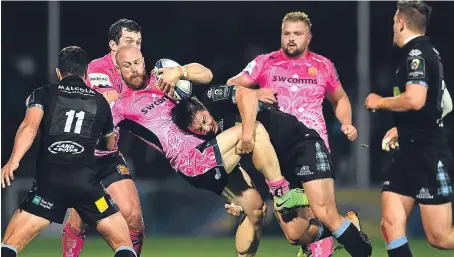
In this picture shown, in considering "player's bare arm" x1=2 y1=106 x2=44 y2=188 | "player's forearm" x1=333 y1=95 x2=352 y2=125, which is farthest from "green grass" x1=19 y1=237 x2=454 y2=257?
"player's bare arm" x1=2 y1=106 x2=44 y2=188

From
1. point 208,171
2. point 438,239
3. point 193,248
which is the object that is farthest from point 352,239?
point 193,248

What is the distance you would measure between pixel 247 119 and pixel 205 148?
0.44 meters

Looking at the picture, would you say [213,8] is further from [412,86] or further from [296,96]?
[412,86]

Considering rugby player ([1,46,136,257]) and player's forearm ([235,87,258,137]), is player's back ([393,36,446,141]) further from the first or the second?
rugby player ([1,46,136,257])

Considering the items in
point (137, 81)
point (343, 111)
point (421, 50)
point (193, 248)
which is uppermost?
point (421, 50)

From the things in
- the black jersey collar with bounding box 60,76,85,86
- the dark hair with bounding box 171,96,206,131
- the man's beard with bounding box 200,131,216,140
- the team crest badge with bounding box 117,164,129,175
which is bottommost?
the team crest badge with bounding box 117,164,129,175

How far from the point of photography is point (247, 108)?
8.91 m

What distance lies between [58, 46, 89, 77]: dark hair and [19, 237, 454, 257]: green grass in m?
3.63

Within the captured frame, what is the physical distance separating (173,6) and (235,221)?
3685 mm

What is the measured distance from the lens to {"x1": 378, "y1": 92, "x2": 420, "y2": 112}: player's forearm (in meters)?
8.12

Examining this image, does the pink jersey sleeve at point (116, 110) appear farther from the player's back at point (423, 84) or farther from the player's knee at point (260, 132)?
the player's back at point (423, 84)

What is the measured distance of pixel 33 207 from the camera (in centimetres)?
817

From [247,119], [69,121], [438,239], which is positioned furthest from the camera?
[247,119]

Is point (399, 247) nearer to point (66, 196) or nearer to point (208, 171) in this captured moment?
point (208, 171)
